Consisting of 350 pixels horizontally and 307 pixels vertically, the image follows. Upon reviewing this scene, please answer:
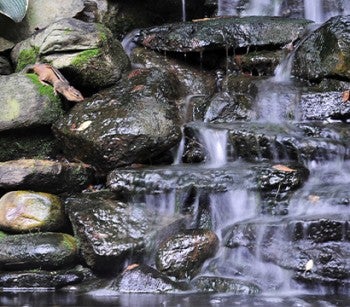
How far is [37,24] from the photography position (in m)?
7.32

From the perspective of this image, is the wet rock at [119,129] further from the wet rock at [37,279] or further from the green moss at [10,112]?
the wet rock at [37,279]

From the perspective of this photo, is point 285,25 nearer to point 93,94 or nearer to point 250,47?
point 250,47

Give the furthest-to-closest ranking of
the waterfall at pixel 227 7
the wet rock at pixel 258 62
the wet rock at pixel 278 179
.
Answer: the waterfall at pixel 227 7 < the wet rock at pixel 258 62 < the wet rock at pixel 278 179

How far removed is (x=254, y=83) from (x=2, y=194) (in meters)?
3.26

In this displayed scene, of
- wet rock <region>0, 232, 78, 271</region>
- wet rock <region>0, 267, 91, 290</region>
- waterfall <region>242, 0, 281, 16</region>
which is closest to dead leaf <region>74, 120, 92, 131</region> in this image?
wet rock <region>0, 232, 78, 271</region>

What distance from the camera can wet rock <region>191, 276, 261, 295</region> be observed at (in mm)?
3761

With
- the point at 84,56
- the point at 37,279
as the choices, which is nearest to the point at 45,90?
the point at 84,56

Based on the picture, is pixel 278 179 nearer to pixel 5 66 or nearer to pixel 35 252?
pixel 35 252

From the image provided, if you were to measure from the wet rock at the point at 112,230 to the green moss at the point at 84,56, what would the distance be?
1.94m

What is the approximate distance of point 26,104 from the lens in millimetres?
5629

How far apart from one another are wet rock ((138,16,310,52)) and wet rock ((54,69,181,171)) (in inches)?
57.6

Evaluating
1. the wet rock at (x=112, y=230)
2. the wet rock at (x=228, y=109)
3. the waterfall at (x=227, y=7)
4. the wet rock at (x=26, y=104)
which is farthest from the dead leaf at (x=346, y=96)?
the waterfall at (x=227, y=7)

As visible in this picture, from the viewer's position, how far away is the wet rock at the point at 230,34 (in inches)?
279

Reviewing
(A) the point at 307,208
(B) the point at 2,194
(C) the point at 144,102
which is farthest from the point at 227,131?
(B) the point at 2,194
